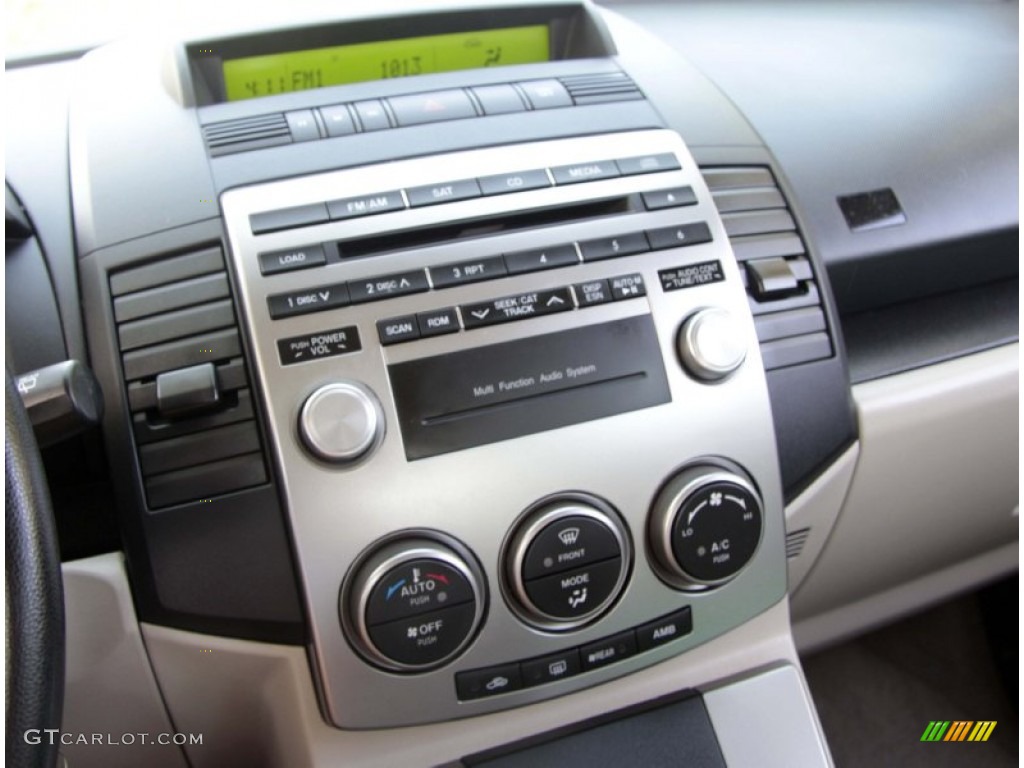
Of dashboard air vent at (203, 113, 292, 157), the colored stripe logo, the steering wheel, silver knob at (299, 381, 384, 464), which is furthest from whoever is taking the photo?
the colored stripe logo

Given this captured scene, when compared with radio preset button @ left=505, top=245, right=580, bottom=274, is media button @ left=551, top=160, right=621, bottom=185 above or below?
above

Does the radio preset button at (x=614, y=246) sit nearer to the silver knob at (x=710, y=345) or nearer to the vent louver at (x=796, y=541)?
the silver knob at (x=710, y=345)

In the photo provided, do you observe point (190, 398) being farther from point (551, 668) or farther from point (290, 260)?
point (551, 668)

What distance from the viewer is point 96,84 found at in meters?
0.74

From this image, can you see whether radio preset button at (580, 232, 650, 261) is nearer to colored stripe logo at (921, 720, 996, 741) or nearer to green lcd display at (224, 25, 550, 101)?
green lcd display at (224, 25, 550, 101)

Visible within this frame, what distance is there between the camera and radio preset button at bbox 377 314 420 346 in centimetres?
60

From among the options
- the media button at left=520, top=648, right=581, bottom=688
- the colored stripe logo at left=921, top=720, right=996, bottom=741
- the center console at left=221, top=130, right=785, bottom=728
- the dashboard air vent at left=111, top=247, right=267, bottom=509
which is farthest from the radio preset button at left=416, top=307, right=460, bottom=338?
the colored stripe logo at left=921, top=720, right=996, bottom=741

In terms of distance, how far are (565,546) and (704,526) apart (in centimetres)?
10

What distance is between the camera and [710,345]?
640 millimetres

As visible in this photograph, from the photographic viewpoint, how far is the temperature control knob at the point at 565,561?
60 cm

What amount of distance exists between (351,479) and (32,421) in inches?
6.8

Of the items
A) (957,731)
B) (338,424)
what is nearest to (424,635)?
(338,424)

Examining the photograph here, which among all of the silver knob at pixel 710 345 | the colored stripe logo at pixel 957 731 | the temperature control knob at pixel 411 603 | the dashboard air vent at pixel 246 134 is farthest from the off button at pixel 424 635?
the colored stripe logo at pixel 957 731

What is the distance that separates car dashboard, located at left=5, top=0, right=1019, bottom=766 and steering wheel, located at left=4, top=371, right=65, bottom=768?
0.16m
